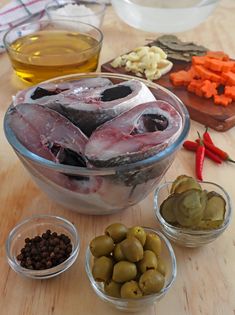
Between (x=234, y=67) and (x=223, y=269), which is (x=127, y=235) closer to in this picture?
Result: (x=223, y=269)

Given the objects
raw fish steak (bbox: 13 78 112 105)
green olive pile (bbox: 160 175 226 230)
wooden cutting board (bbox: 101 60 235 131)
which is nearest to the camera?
green olive pile (bbox: 160 175 226 230)

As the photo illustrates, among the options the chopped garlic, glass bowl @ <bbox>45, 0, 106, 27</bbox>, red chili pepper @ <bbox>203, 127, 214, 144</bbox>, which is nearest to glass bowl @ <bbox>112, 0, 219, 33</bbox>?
glass bowl @ <bbox>45, 0, 106, 27</bbox>

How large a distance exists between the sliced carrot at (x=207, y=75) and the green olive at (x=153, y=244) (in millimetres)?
601

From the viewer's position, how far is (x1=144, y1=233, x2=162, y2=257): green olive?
720 mm

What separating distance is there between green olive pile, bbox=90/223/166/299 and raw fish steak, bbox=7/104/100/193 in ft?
0.33

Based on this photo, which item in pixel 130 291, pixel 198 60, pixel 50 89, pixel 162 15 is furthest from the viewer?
pixel 162 15

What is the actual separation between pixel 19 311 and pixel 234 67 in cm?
83

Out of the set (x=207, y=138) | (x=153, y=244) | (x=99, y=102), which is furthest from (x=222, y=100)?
(x=153, y=244)

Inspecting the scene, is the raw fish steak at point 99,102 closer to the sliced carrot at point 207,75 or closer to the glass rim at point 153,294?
the glass rim at point 153,294

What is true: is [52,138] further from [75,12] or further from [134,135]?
[75,12]

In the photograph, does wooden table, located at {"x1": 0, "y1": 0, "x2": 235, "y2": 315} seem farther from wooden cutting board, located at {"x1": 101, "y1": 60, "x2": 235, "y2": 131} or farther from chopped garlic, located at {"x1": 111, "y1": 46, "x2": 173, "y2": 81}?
chopped garlic, located at {"x1": 111, "y1": 46, "x2": 173, "y2": 81}

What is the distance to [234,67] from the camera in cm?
125

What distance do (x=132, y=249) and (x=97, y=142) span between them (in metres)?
0.18

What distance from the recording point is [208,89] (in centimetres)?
119
